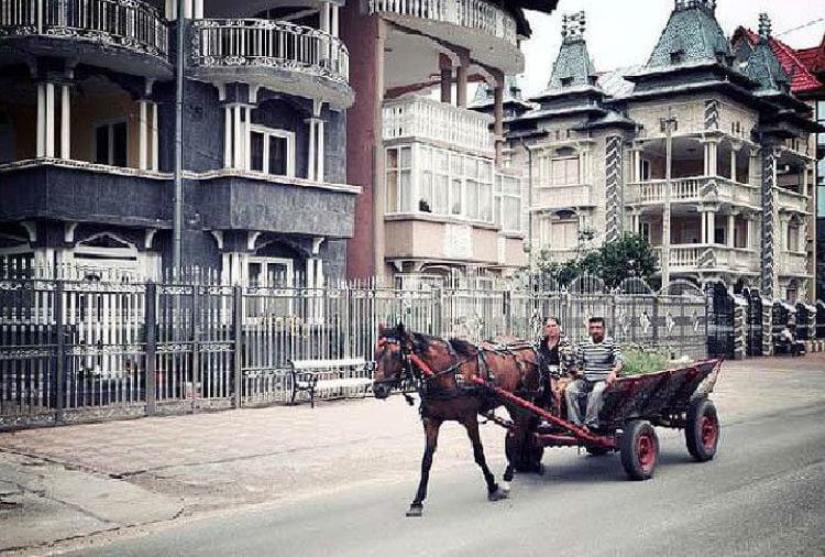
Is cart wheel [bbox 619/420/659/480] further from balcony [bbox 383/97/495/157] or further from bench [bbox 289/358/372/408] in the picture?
balcony [bbox 383/97/495/157]

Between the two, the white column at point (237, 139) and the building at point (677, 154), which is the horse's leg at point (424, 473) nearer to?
the white column at point (237, 139)

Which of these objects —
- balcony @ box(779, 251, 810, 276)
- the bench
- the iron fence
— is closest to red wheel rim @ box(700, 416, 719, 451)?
the bench

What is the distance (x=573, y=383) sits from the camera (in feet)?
35.2

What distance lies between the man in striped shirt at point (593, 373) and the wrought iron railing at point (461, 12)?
17018 mm

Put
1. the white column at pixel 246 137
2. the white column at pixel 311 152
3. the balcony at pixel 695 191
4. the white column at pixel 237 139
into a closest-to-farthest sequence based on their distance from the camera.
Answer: the white column at pixel 237 139
the white column at pixel 246 137
the white column at pixel 311 152
the balcony at pixel 695 191

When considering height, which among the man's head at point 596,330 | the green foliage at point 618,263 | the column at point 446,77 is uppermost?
the column at point 446,77

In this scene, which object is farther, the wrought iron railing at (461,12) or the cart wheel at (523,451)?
the wrought iron railing at (461,12)

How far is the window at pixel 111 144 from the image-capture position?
78.3 ft

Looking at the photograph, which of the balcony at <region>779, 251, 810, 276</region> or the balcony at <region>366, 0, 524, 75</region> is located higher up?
the balcony at <region>366, 0, 524, 75</region>

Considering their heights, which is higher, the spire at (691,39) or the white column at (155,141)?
the spire at (691,39)

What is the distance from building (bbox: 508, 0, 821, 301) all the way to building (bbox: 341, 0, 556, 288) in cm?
1733

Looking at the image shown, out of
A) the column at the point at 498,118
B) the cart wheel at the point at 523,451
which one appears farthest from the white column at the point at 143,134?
the cart wheel at the point at 523,451

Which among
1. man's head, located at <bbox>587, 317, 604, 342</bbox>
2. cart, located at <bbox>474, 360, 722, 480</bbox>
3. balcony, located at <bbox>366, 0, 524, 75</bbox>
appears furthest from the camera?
balcony, located at <bbox>366, 0, 524, 75</bbox>

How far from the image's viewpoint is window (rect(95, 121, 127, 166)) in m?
23.9
